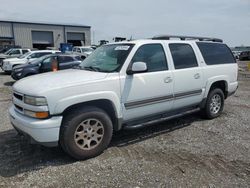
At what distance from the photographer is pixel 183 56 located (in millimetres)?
5391

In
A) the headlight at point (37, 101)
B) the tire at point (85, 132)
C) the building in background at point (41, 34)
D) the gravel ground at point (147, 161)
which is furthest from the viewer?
the building in background at point (41, 34)

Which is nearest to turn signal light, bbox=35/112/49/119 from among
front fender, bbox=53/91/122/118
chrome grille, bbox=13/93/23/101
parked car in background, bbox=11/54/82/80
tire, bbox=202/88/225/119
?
front fender, bbox=53/91/122/118

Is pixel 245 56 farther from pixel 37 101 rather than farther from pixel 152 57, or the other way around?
pixel 37 101

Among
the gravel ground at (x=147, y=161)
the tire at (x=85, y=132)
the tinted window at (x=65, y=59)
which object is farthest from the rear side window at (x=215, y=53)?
the tinted window at (x=65, y=59)

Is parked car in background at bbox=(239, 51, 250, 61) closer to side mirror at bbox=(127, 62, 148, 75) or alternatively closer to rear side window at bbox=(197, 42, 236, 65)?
rear side window at bbox=(197, 42, 236, 65)

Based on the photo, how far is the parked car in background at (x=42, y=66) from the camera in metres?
11.9

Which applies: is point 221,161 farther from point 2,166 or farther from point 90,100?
point 2,166

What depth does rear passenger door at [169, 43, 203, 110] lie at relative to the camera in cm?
515

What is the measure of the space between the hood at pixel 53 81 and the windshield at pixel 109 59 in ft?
0.89

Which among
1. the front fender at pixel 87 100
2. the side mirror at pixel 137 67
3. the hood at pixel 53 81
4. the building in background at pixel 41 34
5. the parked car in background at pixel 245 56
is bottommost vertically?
the parked car in background at pixel 245 56

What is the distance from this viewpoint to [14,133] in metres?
5.34

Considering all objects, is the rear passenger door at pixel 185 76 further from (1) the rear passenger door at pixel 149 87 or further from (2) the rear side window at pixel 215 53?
(2) the rear side window at pixel 215 53

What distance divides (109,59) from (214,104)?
3030 millimetres

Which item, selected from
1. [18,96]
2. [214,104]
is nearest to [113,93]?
[18,96]
